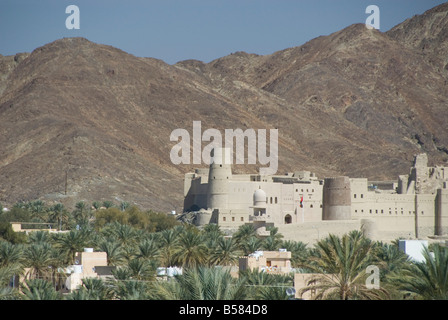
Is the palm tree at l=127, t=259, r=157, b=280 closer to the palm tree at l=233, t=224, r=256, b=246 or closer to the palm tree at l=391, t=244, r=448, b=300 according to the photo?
the palm tree at l=391, t=244, r=448, b=300

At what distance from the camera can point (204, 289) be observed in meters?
16.6

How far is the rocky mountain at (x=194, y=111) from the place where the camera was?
315 ft

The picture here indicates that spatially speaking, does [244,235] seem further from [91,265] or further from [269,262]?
[91,265]

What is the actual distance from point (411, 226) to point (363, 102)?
93.2 meters

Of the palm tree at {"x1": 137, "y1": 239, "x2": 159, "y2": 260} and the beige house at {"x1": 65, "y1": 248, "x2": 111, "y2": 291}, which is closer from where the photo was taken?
the beige house at {"x1": 65, "y1": 248, "x2": 111, "y2": 291}

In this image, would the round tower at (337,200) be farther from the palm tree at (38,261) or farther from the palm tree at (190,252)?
the palm tree at (38,261)

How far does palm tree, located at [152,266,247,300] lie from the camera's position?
53.7 ft

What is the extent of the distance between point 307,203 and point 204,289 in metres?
51.5

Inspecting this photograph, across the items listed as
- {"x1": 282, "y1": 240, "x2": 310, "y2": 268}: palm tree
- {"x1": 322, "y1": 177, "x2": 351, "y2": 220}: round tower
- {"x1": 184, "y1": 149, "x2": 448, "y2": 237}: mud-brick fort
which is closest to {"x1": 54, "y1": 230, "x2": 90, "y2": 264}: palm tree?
{"x1": 282, "y1": 240, "x2": 310, "y2": 268}: palm tree

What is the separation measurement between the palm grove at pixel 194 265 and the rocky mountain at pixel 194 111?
30.9m

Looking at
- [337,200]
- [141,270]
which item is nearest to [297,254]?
[141,270]

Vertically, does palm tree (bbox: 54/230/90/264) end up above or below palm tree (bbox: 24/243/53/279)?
above
